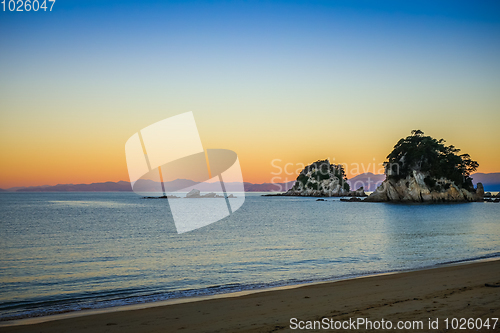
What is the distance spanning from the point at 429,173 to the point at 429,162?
10.9ft

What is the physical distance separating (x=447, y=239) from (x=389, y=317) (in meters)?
24.1

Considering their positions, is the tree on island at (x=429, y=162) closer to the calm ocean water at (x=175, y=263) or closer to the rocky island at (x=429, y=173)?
the rocky island at (x=429, y=173)

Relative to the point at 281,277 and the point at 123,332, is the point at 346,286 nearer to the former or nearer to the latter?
the point at 281,277

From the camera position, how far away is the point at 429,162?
9969cm

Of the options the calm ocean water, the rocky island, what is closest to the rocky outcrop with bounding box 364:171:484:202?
the rocky island

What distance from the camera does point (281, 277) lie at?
1425 cm

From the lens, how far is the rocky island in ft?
325

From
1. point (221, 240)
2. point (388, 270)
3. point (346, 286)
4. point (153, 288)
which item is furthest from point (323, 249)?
point (153, 288)

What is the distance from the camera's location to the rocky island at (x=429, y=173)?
99.0m

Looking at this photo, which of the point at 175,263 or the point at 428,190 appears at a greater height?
the point at 428,190

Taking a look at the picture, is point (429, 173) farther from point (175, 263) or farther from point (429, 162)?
point (175, 263)

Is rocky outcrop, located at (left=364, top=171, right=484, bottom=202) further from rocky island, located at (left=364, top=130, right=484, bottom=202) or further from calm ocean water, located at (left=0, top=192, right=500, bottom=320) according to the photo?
calm ocean water, located at (left=0, top=192, right=500, bottom=320)

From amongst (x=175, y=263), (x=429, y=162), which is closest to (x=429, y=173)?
(x=429, y=162)

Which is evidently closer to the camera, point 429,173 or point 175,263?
point 175,263
